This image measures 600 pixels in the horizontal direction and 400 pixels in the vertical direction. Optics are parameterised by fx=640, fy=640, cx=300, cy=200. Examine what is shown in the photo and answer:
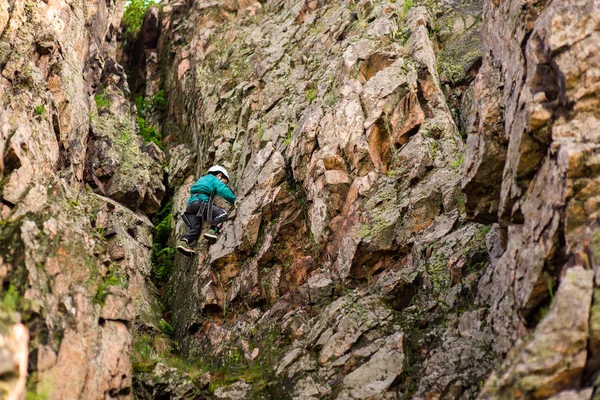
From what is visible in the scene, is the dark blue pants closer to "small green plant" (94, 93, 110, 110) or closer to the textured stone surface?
"small green plant" (94, 93, 110, 110)

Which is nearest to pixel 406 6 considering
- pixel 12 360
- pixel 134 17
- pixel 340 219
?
pixel 340 219

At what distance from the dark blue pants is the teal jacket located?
188 mm

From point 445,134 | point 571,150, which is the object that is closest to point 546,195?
point 571,150

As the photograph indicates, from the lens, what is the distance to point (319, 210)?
1399 centimetres

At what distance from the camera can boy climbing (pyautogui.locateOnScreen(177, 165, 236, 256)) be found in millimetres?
15836

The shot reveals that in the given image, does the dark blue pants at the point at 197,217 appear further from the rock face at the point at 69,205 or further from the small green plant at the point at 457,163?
the small green plant at the point at 457,163

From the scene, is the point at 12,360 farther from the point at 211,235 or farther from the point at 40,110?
the point at 211,235

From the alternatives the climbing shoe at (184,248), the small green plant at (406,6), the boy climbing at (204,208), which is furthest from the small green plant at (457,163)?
the climbing shoe at (184,248)

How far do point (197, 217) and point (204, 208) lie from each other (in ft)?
0.94

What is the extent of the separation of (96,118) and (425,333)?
12513 mm

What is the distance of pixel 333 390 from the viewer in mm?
10352

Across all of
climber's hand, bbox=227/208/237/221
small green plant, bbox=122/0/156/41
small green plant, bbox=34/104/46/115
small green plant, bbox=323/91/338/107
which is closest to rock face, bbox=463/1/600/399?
small green plant, bbox=323/91/338/107

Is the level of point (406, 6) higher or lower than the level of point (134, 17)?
lower

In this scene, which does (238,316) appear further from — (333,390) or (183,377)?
(333,390)
